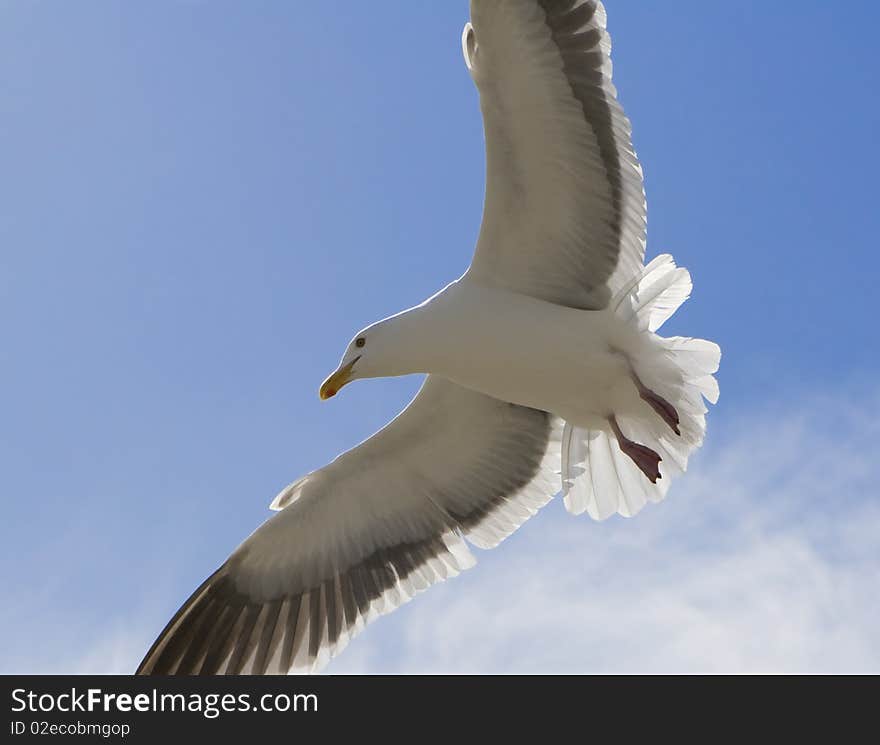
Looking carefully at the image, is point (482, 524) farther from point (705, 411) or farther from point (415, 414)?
point (705, 411)

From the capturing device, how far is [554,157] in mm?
6695

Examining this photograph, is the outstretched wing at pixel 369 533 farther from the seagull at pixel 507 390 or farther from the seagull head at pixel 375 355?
the seagull head at pixel 375 355

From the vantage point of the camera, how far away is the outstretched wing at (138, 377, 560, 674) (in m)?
7.52

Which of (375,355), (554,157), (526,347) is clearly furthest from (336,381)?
(554,157)

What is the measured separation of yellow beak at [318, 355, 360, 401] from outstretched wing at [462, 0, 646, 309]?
870mm

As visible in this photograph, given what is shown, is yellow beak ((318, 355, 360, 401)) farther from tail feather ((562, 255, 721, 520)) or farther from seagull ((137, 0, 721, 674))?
tail feather ((562, 255, 721, 520))

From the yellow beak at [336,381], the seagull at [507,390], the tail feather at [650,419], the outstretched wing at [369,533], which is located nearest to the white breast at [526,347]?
the seagull at [507,390]

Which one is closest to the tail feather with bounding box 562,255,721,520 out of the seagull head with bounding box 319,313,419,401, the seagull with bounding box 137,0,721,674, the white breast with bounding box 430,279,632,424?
the seagull with bounding box 137,0,721,674

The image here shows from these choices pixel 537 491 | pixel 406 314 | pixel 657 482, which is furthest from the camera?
pixel 537 491

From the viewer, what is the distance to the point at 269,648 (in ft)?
24.7

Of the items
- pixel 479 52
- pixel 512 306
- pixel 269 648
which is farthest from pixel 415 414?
pixel 479 52

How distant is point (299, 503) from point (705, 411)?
8.00ft

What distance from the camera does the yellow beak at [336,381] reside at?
22.9ft
